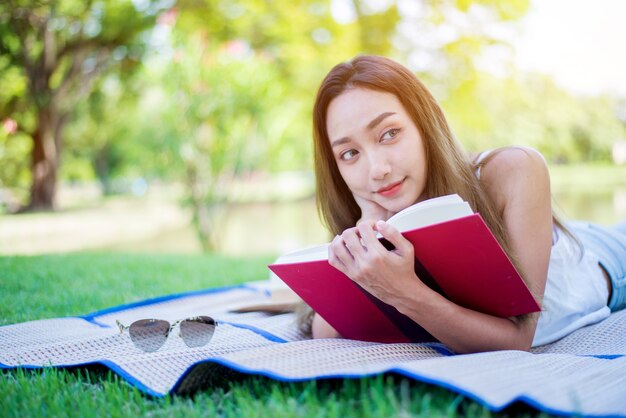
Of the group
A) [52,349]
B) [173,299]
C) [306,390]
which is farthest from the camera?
[173,299]

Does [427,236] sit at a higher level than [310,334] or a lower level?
higher

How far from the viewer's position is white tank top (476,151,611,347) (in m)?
2.41

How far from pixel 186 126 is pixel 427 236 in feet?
25.0

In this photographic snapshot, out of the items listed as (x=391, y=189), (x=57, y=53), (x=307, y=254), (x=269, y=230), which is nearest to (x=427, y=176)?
(x=391, y=189)

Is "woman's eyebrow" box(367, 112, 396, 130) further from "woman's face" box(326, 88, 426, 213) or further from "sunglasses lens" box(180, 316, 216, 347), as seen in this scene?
"sunglasses lens" box(180, 316, 216, 347)

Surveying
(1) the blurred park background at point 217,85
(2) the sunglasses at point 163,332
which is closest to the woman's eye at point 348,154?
(2) the sunglasses at point 163,332

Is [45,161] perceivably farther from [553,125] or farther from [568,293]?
[553,125]

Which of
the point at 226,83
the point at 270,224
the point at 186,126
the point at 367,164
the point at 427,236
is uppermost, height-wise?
the point at 226,83

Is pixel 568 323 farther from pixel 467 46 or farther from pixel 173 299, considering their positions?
pixel 467 46

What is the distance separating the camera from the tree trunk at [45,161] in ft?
58.9

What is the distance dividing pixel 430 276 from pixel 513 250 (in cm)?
38

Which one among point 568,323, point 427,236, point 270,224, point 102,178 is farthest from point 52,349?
point 102,178

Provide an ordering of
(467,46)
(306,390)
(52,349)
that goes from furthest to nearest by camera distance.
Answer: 1. (467,46)
2. (52,349)
3. (306,390)

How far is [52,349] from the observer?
2.24 meters
